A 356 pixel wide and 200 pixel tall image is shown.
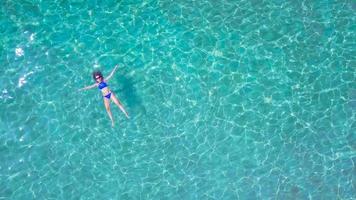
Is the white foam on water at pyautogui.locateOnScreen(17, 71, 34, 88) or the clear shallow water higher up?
the white foam on water at pyautogui.locateOnScreen(17, 71, 34, 88)

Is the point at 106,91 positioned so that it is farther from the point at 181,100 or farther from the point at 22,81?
the point at 22,81

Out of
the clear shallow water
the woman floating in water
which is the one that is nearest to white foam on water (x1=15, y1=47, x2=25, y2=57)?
the clear shallow water

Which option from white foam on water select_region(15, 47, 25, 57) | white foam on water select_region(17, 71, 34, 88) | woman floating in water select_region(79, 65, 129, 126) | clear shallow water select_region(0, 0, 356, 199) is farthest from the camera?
white foam on water select_region(15, 47, 25, 57)

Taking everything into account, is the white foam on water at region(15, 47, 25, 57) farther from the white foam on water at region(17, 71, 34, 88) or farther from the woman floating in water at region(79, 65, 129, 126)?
the woman floating in water at region(79, 65, 129, 126)

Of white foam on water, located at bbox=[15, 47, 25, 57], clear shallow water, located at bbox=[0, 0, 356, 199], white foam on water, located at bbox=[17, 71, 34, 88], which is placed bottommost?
clear shallow water, located at bbox=[0, 0, 356, 199]

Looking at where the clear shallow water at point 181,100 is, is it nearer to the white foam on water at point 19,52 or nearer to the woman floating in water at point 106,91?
the white foam on water at point 19,52

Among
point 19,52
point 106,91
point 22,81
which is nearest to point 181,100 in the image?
point 106,91

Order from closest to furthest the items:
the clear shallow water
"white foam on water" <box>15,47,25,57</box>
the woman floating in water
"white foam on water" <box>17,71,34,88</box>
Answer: the woman floating in water
the clear shallow water
"white foam on water" <box>17,71,34,88</box>
"white foam on water" <box>15,47,25,57</box>

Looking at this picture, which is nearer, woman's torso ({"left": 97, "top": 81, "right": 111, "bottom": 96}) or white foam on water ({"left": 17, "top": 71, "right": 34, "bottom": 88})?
woman's torso ({"left": 97, "top": 81, "right": 111, "bottom": 96})

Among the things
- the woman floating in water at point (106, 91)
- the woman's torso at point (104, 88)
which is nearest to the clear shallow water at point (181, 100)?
the woman floating in water at point (106, 91)
